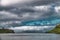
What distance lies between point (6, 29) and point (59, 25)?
5.64 metres

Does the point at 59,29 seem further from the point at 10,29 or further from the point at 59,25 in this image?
the point at 10,29

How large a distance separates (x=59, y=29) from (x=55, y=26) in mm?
2058

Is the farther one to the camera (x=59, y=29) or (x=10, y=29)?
(x=59, y=29)

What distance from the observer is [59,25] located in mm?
22953

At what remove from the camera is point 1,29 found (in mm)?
21734

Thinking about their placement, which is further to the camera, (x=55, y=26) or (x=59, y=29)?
(x=59, y=29)

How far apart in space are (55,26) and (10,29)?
15.1 ft

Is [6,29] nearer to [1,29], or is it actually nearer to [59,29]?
[1,29]

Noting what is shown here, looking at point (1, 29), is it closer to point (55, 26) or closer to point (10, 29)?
point (10, 29)

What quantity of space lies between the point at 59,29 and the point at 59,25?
1.10 m

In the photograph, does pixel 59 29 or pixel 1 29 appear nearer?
pixel 1 29

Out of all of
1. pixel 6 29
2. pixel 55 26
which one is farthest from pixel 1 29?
pixel 55 26

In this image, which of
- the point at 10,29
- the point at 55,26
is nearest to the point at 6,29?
the point at 10,29

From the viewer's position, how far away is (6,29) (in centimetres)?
2183
